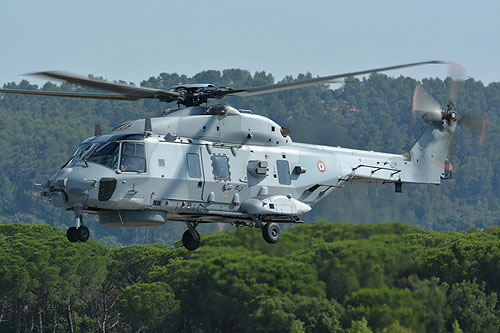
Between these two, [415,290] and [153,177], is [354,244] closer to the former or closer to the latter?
[415,290]

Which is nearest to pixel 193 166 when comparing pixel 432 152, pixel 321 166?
pixel 321 166

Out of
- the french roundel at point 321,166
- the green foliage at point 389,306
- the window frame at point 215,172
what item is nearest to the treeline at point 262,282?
the green foliage at point 389,306

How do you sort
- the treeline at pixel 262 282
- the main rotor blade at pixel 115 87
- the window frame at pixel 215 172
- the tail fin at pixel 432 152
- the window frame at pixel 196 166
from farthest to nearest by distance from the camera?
the treeline at pixel 262 282 < the tail fin at pixel 432 152 < the window frame at pixel 215 172 < the window frame at pixel 196 166 < the main rotor blade at pixel 115 87

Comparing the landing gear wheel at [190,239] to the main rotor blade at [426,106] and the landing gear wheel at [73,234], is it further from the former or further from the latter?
the main rotor blade at [426,106]

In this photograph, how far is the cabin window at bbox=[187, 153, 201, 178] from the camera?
2778cm

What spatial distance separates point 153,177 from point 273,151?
15.1 feet

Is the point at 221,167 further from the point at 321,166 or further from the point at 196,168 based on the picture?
the point at 321,166

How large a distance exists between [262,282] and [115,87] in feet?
126

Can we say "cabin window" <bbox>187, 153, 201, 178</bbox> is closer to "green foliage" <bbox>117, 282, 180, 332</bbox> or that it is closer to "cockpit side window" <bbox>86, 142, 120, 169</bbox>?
"cockpit side window" <bbox>86, 142, 120, 169</bbox>

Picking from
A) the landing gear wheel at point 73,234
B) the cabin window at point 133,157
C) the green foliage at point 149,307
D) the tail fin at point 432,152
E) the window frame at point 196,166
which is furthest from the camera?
the green foliage at point 149,307

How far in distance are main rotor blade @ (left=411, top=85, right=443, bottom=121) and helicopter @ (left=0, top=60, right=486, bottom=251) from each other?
3889 millimetres

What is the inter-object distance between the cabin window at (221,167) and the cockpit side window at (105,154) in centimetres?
310

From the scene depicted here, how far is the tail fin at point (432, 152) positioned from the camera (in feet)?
114

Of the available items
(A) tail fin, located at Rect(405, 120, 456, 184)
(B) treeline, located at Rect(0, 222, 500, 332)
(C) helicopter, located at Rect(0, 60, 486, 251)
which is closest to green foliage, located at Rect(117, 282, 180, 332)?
(B) treeline, located at Rect(0, 222, 500, 332)
